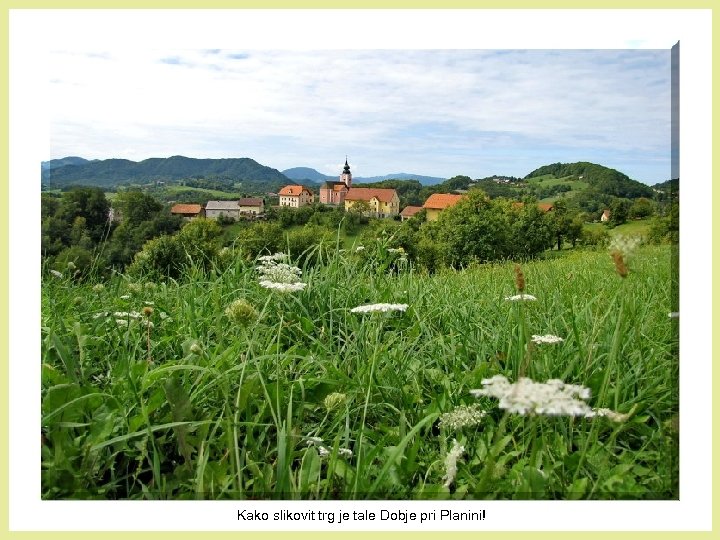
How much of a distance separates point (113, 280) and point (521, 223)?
6.51 ft

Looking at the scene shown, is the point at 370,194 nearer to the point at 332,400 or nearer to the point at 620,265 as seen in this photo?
the point at 332,400

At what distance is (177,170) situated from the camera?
8.95ft

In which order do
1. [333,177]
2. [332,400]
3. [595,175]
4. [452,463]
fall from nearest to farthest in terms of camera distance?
[452,463]
[332,400]
[595,175]
[333,177]

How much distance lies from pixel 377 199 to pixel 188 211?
84cm

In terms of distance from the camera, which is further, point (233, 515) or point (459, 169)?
point (459, 169)

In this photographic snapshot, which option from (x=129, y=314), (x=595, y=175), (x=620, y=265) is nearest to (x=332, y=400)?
(x=620, y=265)

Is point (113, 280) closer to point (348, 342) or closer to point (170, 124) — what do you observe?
point (170, 124)

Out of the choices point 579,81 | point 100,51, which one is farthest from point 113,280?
point 579,81

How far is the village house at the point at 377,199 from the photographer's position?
2.91 m

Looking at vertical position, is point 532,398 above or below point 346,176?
below

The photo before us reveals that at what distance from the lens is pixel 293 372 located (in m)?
2.29

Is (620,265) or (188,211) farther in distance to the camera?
(188,211)

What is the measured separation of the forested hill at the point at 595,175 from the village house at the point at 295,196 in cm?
95

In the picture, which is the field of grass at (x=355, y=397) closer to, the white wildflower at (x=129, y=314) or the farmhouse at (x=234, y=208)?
the white wildflower at (x=129, y=314)
